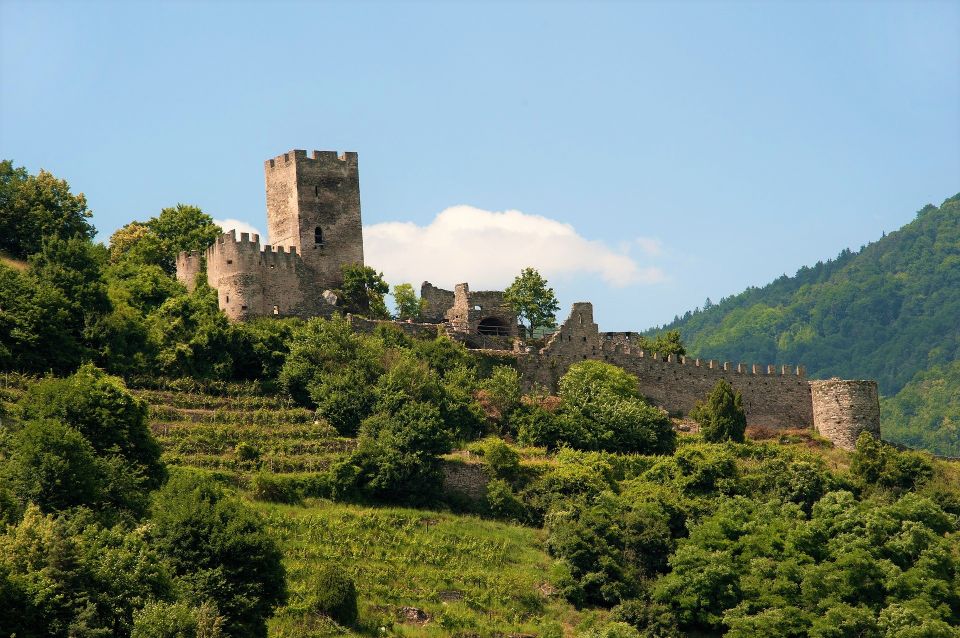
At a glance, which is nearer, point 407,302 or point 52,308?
point 52,308

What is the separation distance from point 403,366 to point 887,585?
16084 millimetres

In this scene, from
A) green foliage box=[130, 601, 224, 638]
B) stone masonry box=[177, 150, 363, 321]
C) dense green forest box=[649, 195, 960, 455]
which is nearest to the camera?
green foliage box=[130, 601, 224, 638]

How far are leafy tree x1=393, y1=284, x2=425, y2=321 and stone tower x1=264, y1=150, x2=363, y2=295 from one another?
218 cm

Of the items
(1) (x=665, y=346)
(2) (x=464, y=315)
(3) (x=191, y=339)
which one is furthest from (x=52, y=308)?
(1) (x=665, y=346)

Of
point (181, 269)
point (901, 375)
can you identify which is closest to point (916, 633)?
point (181, 269)

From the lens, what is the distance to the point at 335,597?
44875 mm

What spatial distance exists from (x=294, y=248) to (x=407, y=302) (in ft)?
16.2

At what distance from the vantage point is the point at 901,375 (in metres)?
147

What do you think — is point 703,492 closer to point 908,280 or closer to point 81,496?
point 81,496

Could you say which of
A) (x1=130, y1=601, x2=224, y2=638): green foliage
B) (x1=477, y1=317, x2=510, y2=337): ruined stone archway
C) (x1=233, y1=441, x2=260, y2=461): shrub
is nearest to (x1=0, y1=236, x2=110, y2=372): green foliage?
(x1=233, y1=441, x2=260, y2=461): shrub

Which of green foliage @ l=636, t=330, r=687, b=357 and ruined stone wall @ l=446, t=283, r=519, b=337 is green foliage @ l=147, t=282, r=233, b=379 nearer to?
ruined stone wall @ l=446, t=283, r=519, b=337

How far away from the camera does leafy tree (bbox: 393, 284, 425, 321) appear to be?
2562 inches

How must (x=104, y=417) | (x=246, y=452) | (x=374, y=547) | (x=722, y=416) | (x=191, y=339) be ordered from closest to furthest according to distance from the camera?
(x=104, y=417) → (x=374, y=547) → (x=246, y=452) → (x=191, y=339) → (x=722, y=416)

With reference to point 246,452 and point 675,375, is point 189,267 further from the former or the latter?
point 675,375
